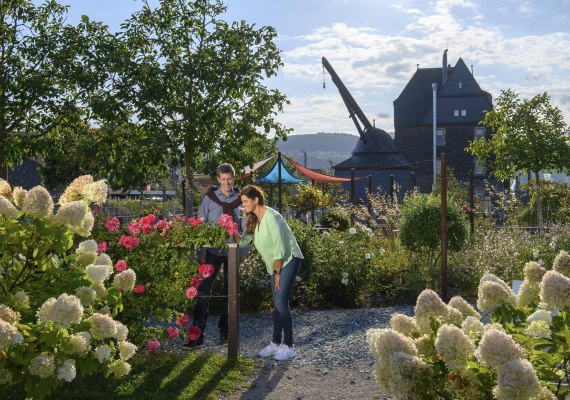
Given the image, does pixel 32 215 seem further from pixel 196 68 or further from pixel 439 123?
pixel 439 123

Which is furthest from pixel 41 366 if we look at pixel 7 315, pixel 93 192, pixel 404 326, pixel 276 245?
pixel 276 245

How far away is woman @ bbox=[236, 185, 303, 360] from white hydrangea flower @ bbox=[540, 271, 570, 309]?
374 centimetres

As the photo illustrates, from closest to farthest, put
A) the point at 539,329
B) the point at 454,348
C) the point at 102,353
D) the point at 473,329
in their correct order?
1. the point at 454,348
2. the point at 539,329
3. the point at 473,329
4. the point at 102,353

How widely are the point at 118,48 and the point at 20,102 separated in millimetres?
1893

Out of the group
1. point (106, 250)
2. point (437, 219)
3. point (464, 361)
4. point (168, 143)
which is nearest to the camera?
point (464, 361)

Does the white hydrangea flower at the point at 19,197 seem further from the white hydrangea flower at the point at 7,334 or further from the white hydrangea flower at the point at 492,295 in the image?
the white hydrangea flower at the point at 492,295

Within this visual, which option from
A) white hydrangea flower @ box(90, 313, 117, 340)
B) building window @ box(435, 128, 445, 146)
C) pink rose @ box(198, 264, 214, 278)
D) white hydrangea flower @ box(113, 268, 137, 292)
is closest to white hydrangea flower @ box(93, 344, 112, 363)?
white hydrangea flower @ box(90, 313, 117, 340)

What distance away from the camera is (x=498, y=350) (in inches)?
88.7

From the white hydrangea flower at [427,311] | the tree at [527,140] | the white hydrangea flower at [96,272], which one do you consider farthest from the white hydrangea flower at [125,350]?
the tree at [527,140]

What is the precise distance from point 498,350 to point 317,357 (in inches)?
182

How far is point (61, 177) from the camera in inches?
1219

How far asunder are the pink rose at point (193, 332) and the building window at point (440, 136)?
44.9 metres

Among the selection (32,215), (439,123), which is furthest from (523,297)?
(439,123)

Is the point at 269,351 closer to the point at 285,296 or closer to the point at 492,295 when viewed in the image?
the point at 285,296
